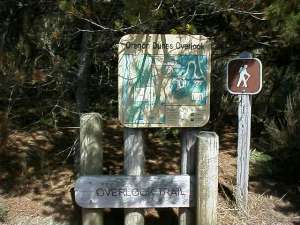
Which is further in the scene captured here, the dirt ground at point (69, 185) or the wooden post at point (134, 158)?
the dirt ground at point (69, 185)

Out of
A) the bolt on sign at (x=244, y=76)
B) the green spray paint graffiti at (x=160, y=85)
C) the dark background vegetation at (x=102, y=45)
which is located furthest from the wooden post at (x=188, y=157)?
the dark background vegetation at (x=102, y=45)

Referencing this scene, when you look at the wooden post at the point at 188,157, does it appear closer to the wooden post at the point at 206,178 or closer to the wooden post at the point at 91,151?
the wooden post at the point at 206,178

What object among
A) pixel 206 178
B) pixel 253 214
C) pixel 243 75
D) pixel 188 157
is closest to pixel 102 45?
pixel 243 75

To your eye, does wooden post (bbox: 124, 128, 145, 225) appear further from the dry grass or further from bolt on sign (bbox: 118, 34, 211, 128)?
the dry grass

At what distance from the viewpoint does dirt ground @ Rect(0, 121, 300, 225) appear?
5.24 m

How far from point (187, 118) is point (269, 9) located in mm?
Result: 1083

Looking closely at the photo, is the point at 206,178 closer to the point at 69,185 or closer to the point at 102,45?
the point at 69,185

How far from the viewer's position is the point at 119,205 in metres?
4.64

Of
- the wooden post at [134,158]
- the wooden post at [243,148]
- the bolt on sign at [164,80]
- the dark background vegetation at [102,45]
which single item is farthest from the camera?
the wooden post at [243,148]

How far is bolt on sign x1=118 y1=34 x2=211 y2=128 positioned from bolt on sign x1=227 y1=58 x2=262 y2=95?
0.51 meters

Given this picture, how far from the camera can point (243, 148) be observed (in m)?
5.27

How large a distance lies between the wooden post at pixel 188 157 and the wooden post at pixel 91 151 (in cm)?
70

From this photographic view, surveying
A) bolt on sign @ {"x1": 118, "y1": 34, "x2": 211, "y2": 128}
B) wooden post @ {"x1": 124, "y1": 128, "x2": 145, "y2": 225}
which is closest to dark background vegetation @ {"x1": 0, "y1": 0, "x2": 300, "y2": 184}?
bolt on sign @ {"x1": 118, "y1": 34, "x2": 211, "y2": 128}

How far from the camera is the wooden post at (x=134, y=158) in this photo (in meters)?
4.68
